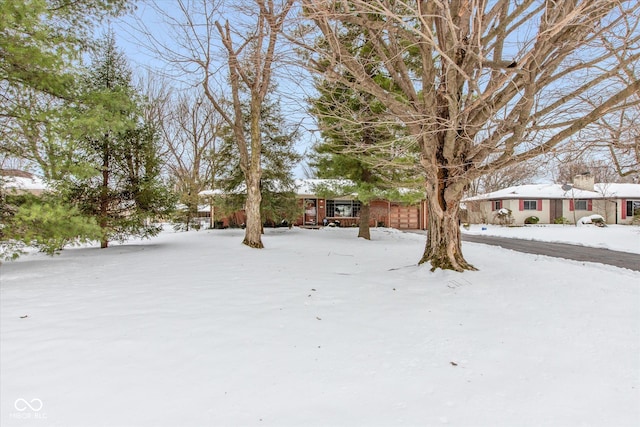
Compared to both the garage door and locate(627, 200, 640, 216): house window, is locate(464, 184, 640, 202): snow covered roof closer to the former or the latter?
locate(627, 200, 640, 216): house window

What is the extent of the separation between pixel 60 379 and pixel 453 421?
2.75 metres

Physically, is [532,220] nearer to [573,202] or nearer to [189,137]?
[573,202]

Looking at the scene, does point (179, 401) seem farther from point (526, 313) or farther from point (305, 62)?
point (305, 62)

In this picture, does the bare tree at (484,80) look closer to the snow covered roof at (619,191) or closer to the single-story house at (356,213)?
the single-story house at (356,213)

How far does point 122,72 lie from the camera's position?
10.5 m

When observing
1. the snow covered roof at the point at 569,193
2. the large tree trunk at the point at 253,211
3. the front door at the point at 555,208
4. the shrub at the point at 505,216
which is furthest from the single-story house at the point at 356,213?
the large tree trunk at the point at 253,211

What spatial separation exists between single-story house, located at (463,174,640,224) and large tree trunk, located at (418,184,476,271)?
23.0m

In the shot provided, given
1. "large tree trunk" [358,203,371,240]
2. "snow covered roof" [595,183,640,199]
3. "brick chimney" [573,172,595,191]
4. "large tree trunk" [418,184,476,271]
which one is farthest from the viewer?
"brick chimney" [573,172,595,191]

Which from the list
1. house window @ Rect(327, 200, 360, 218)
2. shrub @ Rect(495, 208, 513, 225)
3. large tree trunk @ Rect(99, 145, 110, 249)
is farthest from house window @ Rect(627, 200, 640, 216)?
large tree trunk @ Rect(99, 145, 110, 249)

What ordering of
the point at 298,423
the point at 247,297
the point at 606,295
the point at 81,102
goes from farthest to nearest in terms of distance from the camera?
1. the point at 81,102
2. the point at 606,295
3. the point at 247,297
4. the point at 298,423

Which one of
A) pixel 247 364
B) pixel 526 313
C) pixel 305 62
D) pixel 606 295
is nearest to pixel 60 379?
pixel 247 364

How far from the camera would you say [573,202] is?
2545 cm

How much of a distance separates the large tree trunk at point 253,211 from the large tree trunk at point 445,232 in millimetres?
5447

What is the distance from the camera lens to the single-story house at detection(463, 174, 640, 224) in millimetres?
25641
